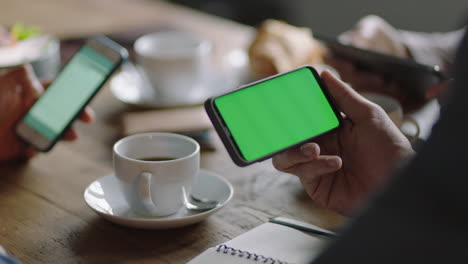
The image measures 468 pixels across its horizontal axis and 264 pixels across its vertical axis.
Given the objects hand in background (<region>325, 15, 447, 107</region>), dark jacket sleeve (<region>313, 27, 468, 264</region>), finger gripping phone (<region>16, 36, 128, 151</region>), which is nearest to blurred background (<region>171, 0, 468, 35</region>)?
hand in background (<region>325, 15, 447, 107</region>)

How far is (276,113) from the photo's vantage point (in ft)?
2.56

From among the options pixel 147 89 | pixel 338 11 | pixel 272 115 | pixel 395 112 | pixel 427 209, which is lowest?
pixel 338 11

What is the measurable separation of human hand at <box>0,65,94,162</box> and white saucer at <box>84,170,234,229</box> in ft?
0.70

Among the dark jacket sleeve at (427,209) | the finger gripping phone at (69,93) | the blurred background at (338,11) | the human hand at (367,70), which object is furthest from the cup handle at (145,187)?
the blurred background at (338,11)

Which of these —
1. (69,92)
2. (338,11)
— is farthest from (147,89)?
(338,11)

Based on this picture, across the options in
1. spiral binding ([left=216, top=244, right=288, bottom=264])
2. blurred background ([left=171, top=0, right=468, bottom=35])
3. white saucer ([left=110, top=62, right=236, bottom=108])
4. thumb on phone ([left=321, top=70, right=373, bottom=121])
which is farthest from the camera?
blurred background ([left=171, top=0, right=468, bottom=35])

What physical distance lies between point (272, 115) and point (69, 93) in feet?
1.32

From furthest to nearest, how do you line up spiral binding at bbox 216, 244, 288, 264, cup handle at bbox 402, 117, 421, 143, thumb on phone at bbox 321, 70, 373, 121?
cup handle at bbox 402, 117, 421, 143 < thumb on phone at bbox 321, 70, 373, 121 < spiral binding at bbox 216, 244, 288, 264

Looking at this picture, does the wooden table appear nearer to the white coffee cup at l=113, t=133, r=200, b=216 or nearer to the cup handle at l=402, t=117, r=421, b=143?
the white coffee cup at l=113, t=133, r=200, b=216

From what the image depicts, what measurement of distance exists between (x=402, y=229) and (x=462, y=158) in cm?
7

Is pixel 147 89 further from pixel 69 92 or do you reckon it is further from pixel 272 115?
Result: pixel 272 115

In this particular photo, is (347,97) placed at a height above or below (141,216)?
above

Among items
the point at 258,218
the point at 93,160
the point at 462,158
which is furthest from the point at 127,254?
the point at 462,158

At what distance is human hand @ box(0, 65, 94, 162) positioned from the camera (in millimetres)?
1014
